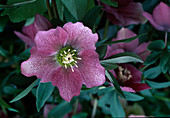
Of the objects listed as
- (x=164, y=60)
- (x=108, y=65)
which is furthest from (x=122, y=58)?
(x=164, y=60)

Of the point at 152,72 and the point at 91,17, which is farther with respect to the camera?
the point at 152,72

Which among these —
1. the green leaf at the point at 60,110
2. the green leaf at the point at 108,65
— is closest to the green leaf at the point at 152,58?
the green leaf at the point at 108,65

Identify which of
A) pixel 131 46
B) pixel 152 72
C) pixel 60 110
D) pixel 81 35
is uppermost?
pixel 81 35

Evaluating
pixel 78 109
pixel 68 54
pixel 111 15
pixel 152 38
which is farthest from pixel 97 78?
pixel 78 109

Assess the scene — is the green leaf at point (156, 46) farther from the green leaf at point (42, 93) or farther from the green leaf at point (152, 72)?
the green leaf at point (42, 93)

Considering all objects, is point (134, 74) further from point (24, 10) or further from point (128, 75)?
point (24, 10)
